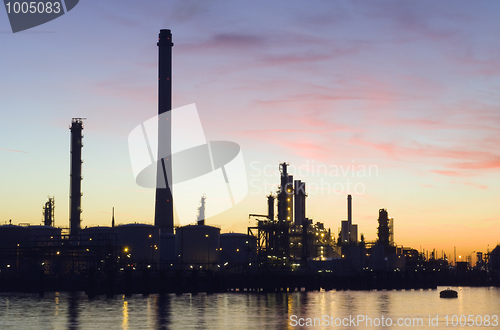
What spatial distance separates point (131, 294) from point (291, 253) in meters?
48.5

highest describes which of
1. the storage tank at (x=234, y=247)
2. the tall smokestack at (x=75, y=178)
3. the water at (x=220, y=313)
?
the tall smokestack at (x=75, y=178)

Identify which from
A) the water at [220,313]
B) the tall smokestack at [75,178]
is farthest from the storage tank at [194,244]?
→ the water at [220,313]

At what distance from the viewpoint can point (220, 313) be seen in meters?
80.2

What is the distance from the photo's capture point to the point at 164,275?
110 m

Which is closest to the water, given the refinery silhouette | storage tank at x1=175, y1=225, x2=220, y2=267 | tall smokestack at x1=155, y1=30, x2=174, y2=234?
the refinery silhouette

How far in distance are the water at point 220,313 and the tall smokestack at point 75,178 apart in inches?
1659

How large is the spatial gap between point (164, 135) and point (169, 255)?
2731cm

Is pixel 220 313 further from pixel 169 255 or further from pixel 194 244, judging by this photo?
pixel 169 255

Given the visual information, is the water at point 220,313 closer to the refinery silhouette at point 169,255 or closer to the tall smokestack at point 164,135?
the refinery silhouette at point 169,255

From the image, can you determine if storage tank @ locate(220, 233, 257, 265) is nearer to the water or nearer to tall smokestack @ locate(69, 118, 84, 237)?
tall smokestack @ locate(69, 118, 84, 237)

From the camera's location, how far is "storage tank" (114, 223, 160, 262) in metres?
133

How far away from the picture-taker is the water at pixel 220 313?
68.8m

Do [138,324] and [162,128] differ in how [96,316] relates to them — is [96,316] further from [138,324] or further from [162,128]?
[162,128]

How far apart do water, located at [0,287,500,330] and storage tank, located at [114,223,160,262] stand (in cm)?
3149
